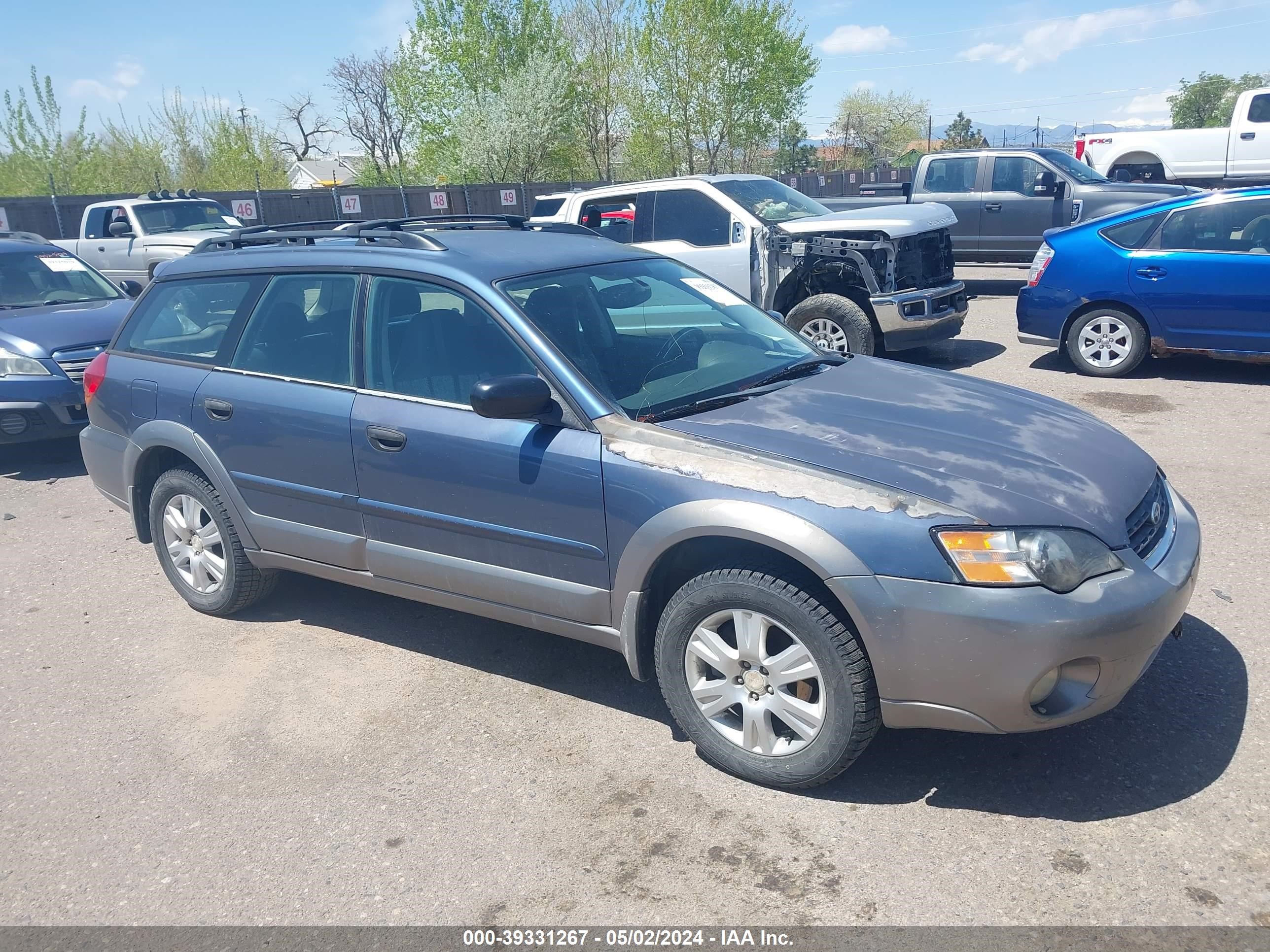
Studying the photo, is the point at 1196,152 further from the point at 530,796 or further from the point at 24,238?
the point at 530,796

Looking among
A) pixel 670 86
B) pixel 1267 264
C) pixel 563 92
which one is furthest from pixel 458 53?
pixel 1267 264

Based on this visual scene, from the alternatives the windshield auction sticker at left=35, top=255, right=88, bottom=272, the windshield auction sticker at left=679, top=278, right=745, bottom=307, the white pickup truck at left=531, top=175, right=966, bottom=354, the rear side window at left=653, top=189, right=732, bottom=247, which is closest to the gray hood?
the windshield auction sticker at left=679, top=278, right=745, bottom=307

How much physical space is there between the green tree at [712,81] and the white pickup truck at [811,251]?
1151 inches

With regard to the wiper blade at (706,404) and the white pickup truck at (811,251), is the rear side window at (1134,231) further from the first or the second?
the wiper blade at (706,404)

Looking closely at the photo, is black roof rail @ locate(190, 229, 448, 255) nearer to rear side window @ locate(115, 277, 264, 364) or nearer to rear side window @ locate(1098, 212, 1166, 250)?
rear side window @ locate(115, 277, 264, 364)

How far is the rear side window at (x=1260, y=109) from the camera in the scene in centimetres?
1848

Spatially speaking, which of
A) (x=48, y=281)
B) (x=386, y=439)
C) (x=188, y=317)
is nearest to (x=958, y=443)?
(x=386, y=439)

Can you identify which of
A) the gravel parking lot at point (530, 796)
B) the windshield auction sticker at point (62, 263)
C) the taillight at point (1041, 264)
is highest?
the windshield auction sticker at point (62, 263)

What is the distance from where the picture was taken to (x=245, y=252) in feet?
16.5

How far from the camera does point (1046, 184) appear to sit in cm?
1393

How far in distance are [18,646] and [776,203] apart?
25.3 ft

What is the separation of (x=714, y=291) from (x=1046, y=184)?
35.7 feet

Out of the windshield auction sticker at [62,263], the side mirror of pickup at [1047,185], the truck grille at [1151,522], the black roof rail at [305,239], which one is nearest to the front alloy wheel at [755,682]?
the truck grille at [1151,522]

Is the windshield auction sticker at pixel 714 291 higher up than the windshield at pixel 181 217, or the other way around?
the windshield at pixel 181 217
